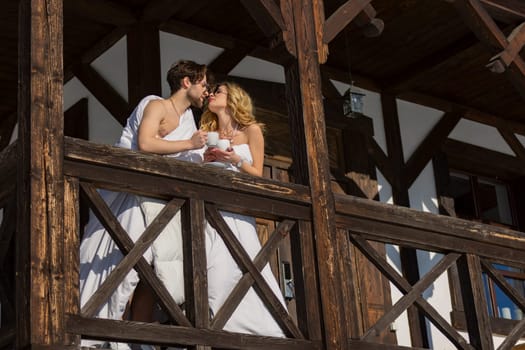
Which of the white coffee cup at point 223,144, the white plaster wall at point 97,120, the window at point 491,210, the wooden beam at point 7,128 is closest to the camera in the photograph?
the white coffee cup at point 223,144

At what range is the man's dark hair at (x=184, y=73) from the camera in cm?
718

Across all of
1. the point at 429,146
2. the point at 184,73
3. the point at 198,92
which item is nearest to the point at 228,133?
the point at 198,92

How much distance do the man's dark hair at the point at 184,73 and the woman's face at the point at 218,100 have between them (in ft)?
0.96

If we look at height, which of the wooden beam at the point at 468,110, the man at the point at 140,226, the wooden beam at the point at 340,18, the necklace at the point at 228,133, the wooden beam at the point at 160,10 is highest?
the wooden beam at the point at 468,110

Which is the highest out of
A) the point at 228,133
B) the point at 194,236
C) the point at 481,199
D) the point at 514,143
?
the point at 514,143

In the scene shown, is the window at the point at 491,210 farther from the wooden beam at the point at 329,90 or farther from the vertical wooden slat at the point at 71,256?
the vertical wooden slat at the point at 71,256

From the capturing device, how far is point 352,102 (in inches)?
385

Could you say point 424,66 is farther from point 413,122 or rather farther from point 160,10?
point 160,10

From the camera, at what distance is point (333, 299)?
6.89 metres

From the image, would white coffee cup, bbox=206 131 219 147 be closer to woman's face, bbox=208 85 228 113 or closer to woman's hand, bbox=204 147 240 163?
woman's hand, bbox=204 147 240 163

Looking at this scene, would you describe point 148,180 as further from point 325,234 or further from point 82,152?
point 325,234

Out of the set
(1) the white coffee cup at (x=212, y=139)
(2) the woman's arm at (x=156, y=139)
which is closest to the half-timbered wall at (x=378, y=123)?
(2) the woman's arm at (x=156, y=139)

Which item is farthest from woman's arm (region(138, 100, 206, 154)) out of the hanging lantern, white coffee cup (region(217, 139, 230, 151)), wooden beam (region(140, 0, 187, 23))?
the hanging lantern

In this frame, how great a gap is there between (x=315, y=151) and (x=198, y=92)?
0.86 meters
